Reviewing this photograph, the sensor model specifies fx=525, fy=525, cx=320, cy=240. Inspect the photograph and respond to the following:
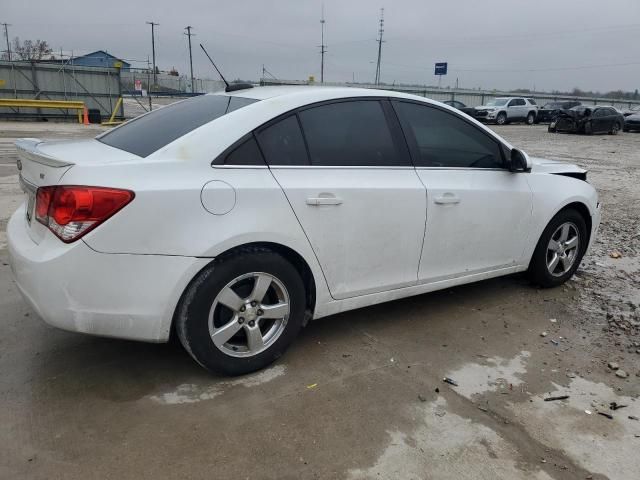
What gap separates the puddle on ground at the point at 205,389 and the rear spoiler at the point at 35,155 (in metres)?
1.32

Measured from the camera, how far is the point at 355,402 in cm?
288

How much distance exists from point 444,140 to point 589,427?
2.03 meters

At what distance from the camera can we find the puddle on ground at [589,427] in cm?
252

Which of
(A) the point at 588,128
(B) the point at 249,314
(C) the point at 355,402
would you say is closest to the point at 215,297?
(B) the point at 249,314

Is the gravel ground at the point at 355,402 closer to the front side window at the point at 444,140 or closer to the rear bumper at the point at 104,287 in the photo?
the rear bumper at the point at 104,287

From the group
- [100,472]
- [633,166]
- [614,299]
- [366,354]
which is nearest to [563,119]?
[633,166]

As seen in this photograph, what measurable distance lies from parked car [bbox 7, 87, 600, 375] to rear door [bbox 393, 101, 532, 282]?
1 centimetres

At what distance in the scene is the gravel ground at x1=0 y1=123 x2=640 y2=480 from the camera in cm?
242

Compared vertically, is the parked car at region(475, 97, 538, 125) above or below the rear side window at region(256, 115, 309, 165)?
above

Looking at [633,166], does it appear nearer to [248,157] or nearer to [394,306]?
[394,306]

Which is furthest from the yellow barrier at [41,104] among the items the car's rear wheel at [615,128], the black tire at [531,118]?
the black tire at [531,118]

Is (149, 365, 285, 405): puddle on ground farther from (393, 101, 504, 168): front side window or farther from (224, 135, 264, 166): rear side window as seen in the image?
(393, 101, 504, 168): front side window

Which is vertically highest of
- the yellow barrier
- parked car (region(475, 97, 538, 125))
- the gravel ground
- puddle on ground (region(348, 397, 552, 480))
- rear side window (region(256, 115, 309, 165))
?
parked car (region(475, 97, 538, 125))

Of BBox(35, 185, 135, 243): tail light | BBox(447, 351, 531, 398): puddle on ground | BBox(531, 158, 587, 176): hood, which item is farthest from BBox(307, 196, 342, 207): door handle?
BBox(531, 158, 587, 176): hood
